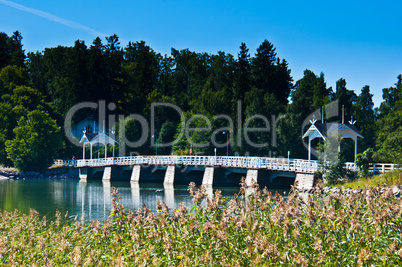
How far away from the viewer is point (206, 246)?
923 cm

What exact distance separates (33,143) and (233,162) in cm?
2558

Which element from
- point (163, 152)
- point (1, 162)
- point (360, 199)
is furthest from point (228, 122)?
point (360, 199)

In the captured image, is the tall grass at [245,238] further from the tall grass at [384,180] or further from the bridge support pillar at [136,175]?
the bridge support pillar at [136,175]

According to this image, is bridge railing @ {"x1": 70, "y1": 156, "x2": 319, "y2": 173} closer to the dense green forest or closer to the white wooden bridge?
the white wooden bridge

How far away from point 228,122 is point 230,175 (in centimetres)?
1131

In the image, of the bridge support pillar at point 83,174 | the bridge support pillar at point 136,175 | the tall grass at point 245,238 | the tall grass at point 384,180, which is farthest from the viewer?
the bridge support pillar at point 83,174

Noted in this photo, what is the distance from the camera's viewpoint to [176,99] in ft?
270

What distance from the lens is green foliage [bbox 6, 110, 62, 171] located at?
64.4 metres

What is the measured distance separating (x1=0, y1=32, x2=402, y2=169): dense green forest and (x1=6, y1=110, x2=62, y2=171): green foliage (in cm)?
12

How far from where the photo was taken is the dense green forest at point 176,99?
202 ft

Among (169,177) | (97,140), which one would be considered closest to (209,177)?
(169,177)

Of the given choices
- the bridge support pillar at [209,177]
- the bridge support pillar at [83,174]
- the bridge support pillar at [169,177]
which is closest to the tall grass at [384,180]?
the bridge support pillar at [209,177]

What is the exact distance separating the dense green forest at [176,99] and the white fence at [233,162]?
469 centimetres

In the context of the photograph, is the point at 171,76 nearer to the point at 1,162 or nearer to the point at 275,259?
the point at 1,162
